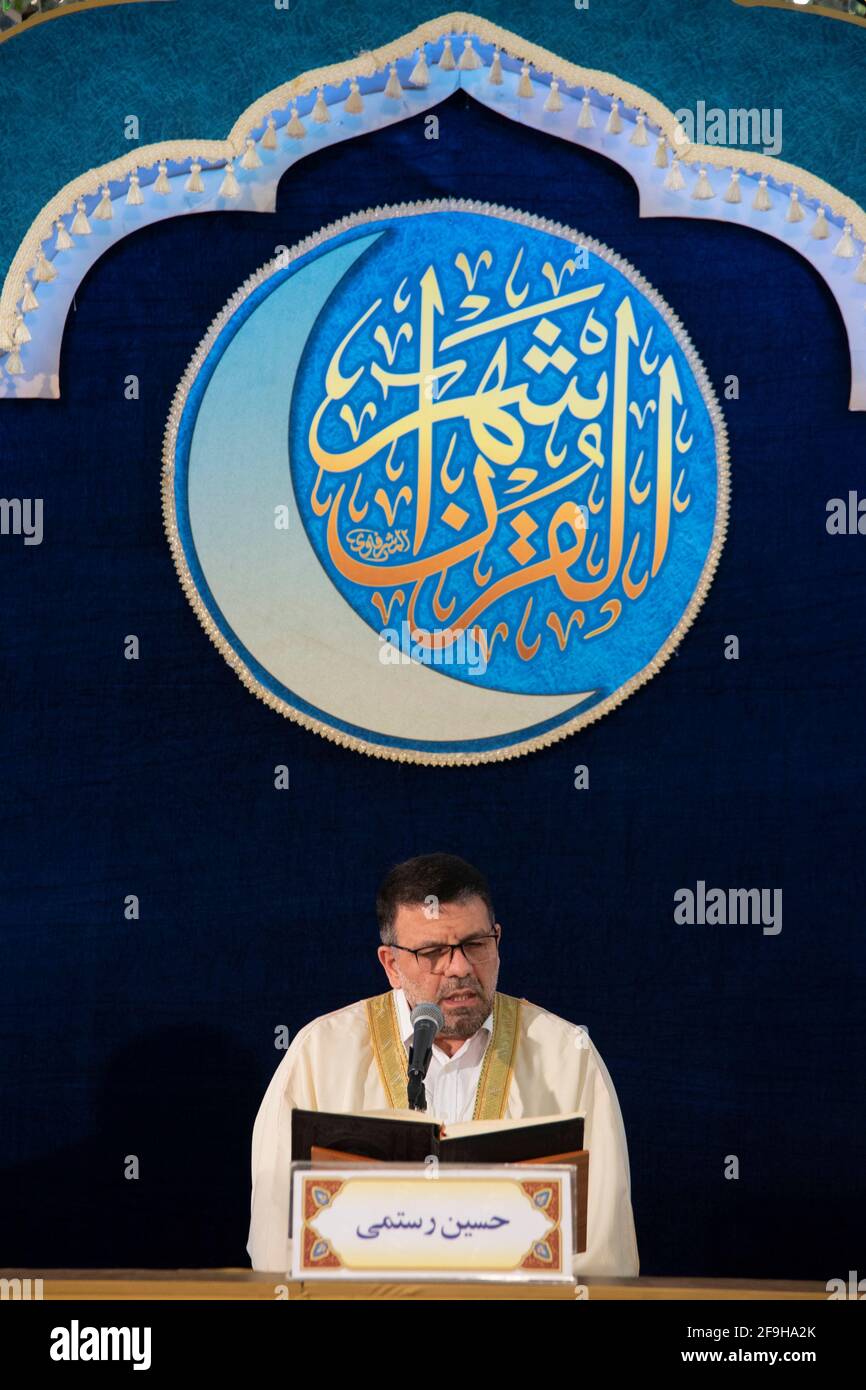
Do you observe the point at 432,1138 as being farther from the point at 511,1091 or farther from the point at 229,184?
the point at 229,184

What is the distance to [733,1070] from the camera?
3846 millimetres

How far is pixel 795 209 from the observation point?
3.91 metres

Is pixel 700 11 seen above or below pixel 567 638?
above

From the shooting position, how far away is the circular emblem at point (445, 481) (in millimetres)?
3883

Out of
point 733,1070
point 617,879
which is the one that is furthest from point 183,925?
point 733,1070

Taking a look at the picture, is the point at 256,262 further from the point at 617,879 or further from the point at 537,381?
the point at 617,879

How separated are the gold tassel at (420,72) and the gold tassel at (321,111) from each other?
20 cm

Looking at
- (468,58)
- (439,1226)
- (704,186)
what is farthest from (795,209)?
(439,1226)

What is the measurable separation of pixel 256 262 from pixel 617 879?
1.60m

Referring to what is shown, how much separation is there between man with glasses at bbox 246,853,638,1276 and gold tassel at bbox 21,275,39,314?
154cm

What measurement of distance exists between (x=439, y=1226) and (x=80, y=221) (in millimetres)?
2400

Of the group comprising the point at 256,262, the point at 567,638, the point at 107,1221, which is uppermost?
the point at 256,262

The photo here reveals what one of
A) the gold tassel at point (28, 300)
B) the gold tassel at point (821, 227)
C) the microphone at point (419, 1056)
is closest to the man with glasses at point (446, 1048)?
the microphone at point (419, 1056)

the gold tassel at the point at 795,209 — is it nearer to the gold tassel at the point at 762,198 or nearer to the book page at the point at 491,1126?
the gold tassel at the point at 762,198
